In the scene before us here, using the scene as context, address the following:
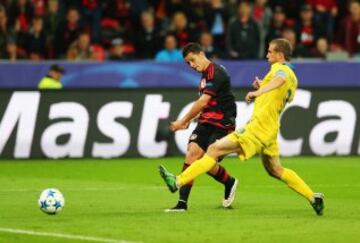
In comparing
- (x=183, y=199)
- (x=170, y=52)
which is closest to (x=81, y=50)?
(x=170, y=52)

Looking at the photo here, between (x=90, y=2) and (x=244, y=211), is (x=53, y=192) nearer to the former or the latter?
(x=244, y=211)

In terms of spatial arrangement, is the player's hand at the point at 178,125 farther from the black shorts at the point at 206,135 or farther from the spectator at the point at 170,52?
the spectator at the point at 170,52

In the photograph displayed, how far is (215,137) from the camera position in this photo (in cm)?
1364

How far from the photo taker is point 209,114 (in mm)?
13672

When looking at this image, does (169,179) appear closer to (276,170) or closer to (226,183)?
(276,170)

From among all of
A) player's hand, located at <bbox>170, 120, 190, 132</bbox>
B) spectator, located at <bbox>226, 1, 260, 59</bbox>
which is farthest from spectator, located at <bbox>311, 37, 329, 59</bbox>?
player's hand, located at <bbox>170, 120, 190, 132</bbox>

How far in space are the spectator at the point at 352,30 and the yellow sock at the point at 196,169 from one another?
45.5ft

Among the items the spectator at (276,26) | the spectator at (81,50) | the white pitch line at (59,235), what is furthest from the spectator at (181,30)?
the white pitch line at (59,235)

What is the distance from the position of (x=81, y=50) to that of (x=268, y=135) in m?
12.4

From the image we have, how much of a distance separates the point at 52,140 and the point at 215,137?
770 centimetres

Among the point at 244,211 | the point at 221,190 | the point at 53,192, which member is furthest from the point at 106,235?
the point at 221,190

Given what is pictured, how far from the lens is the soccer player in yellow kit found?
12.7m

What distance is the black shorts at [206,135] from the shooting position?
13.6 meters

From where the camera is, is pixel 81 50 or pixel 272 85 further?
pixel 81 50
